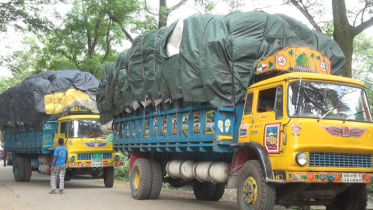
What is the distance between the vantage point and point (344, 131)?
23.7 feet

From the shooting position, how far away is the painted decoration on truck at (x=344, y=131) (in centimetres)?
714

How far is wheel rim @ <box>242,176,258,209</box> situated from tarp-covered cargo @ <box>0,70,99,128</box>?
9.82 m

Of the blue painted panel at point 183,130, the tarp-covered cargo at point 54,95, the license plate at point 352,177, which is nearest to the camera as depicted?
the license plate at point 352,177

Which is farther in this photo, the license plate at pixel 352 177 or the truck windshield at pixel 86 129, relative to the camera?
the truck windshield at pixel 86 129

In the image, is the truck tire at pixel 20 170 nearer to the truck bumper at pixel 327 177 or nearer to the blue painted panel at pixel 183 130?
the blue painted panel at pixel 183 130

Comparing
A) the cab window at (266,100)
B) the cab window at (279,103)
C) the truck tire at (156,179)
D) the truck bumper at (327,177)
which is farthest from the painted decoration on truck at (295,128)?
the truck tire at (156,179)

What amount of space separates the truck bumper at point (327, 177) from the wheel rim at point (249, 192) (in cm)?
69

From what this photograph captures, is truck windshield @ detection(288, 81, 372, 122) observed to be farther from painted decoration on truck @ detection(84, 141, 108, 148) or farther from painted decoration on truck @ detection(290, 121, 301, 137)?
painted decoration on truck @ detection(84, 141, 108, 148)

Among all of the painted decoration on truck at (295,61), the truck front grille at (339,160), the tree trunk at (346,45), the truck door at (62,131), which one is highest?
the tree trunk at (346,45)

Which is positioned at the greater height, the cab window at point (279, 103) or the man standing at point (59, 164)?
the cab window at point (279, 103)

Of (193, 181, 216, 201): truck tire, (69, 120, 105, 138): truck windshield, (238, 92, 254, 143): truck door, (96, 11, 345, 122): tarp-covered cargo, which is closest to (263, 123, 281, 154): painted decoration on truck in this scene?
(238, 92, 254, 143): truck door

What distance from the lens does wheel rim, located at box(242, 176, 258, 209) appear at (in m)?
7.53

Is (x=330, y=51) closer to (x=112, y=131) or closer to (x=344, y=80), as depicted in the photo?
(x=344, y=80)

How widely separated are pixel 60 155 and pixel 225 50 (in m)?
6.48
